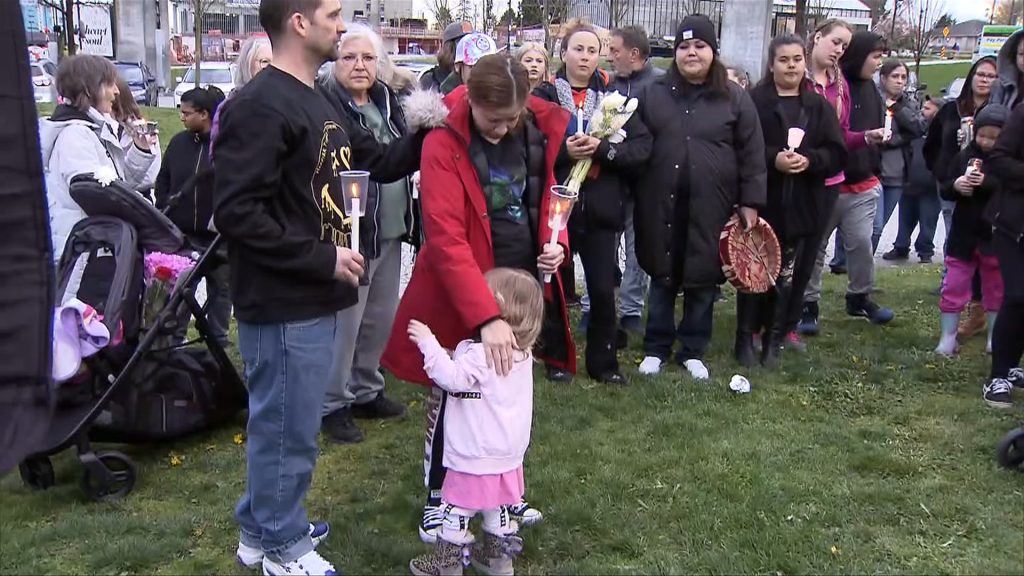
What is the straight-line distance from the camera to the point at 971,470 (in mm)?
4164

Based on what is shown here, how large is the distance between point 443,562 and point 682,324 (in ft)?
9.79

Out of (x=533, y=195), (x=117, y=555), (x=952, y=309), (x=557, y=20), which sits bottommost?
(x=117, y=555)

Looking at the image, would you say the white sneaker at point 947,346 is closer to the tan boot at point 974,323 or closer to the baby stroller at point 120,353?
the tan boot at point 974,323

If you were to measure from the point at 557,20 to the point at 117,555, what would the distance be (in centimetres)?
2434

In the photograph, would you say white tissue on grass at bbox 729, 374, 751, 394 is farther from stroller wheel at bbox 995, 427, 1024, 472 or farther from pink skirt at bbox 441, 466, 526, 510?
pink skirt at bbox 441, 466, 526, 510

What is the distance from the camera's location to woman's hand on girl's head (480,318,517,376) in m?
3.01

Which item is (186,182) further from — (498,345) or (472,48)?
(498,345)

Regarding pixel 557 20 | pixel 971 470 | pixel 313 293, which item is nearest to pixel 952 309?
pixel 971 470

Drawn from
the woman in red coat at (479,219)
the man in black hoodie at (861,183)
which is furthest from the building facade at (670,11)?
the woman in red coat at (479,219)

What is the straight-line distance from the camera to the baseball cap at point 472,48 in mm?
5535

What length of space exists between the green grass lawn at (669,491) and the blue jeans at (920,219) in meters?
4.24

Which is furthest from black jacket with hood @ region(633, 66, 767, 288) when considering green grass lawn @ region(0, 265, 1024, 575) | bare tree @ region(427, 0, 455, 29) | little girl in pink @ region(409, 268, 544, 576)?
bare tree @ region(427, 0, 455, 29)

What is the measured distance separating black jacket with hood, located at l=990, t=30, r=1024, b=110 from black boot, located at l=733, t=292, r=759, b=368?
1.97 meters

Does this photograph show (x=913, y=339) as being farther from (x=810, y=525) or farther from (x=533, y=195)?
(x=533, y=195)
